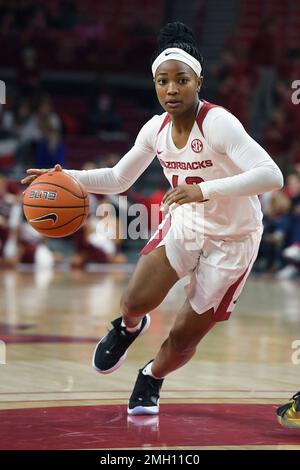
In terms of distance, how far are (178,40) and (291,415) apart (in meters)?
1.81

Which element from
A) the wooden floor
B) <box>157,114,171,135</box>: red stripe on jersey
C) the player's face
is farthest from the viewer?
<box>157,114,171,135</box>: red stripe on jersey

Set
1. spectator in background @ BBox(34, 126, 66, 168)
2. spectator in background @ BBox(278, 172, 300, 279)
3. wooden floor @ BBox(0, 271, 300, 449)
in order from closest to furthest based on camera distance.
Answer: wooden floor @ BBox(0, 271, 300, 449), spectator in background @ BBox(278, 172, 300, 279), spectator in background @ BBox(34, 126, 66, 168)

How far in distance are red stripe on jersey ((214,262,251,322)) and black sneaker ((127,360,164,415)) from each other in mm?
479

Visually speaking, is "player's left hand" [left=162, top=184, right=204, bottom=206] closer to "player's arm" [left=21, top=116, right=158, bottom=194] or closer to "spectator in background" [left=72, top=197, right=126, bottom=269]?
"player's arm" [left=21, top=116, right=158, bottom=194]

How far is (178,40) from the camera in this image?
201 inches

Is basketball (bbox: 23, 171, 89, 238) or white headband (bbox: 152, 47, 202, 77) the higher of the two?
white headband (bbox: 152, 47, 202, 77)

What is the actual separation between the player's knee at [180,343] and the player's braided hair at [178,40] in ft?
4.25

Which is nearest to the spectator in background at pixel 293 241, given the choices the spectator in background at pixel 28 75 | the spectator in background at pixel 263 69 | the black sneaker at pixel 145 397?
the spectator in background at pixel 263 69

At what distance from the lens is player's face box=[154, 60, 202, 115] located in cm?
496

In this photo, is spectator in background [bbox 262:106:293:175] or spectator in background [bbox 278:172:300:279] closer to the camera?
spectator in background [bbox 278:172:300:279]

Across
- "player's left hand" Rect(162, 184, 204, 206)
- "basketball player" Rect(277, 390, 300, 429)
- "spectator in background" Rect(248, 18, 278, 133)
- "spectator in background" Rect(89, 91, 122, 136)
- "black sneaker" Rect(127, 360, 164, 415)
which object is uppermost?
"spectator in background" Rect(248, 18, 278, 133)

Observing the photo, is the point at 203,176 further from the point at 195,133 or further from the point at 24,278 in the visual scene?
the point at 24,278

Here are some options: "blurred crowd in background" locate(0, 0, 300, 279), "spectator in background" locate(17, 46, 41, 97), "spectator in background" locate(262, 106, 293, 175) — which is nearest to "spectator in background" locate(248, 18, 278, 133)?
"blurred crowd in background" locate(0, 0, 300, 279)
